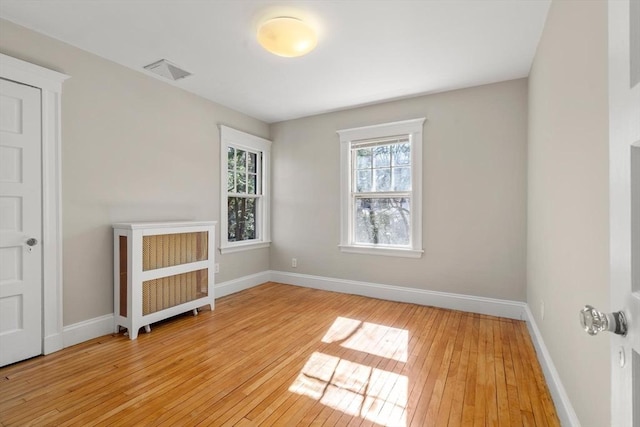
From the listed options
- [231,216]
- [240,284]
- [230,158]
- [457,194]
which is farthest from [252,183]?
[457,194]

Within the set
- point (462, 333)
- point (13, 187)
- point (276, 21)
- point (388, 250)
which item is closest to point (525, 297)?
point (462, 333)

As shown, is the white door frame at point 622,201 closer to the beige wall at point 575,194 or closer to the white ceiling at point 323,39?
the beige wall at point 575,194

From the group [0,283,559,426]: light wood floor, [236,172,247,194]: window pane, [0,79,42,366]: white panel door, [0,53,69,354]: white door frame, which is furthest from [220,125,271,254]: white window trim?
[0,79,42,366]: white panel door

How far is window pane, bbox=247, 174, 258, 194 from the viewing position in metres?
4.64

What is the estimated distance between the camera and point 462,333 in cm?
285

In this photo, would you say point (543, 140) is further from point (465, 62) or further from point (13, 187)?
point (13, 187)

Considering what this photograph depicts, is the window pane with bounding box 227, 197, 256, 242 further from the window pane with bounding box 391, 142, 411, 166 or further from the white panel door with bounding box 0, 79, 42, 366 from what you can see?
the window pane with bounding box 391, 142, 411, 166

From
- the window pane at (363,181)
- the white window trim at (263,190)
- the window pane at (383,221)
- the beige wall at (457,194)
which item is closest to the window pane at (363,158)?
the window pane at (363,181)

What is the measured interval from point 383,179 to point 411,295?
157 cm

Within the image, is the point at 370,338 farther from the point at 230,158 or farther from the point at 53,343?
the point at 230,158

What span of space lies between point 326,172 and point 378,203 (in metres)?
0.92

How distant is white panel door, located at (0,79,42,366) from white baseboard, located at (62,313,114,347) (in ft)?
0.61

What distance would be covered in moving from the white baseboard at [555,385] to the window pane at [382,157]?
2396 millimetres

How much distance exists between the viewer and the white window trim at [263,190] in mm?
4059
